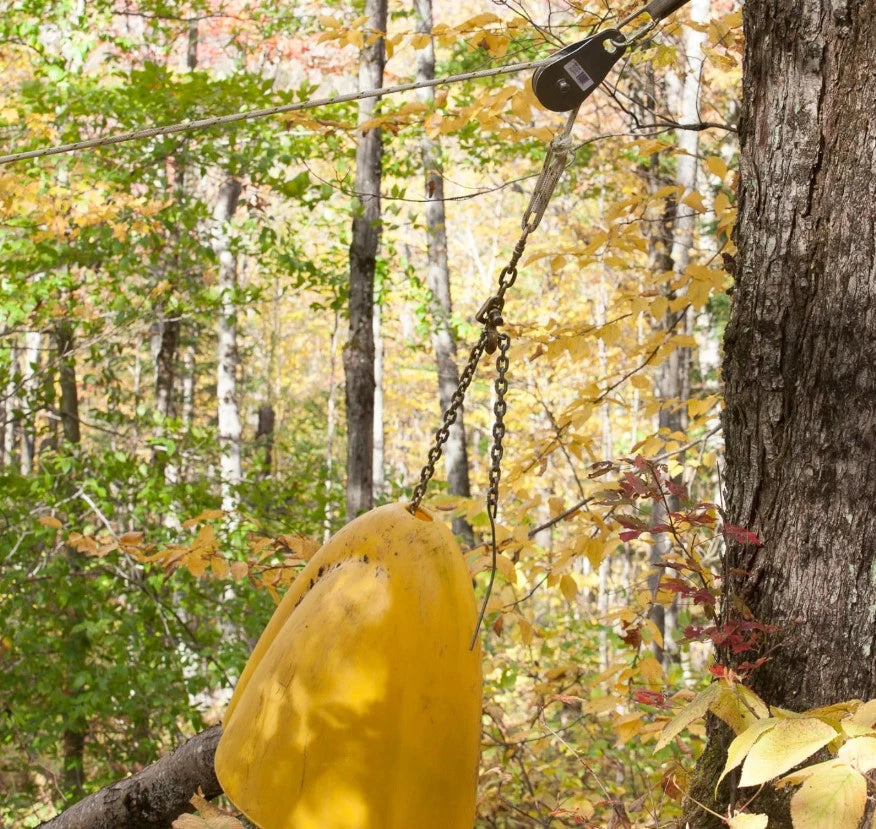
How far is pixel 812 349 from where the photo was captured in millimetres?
1613

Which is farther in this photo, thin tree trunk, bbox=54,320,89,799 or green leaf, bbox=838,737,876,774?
thin tree trunk, bbox=54,320,89,799

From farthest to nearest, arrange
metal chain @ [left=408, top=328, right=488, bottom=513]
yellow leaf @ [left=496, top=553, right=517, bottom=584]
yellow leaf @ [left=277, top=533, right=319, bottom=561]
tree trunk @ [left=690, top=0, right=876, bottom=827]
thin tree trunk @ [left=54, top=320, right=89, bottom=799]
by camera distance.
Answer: thin tree trunk @ [left=54, top=320, right=89, bottom=799] → yellow leaf @ [left=277, top=533, right=319, bottom=561] → yellow leaf @ [left=496, top=553, right=517, bottom=584] → tree trunk @ [left=690, top=0, right=876, bottom=827] → metal chain @ [left=408, top=328, right=488, bottom=513]

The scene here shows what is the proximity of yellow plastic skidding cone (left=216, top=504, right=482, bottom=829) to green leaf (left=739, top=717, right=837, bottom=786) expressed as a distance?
1.44 feet

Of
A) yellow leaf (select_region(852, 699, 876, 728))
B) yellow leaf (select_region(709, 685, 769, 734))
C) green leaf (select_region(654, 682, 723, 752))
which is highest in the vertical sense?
yellow leaf (select_region(852, 699, 876, 728))

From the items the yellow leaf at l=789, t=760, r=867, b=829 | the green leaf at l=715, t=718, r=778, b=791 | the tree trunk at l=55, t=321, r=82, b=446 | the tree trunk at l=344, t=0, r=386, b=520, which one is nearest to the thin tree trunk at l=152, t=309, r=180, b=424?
the tree trunk at l=55, t=321, r=82, b=446

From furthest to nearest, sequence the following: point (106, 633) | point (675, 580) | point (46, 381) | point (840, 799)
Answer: point (46, 381) < point (106, 633) < point (675, 580) < point (840, 799)

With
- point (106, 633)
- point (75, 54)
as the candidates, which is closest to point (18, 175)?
point (75, 54)

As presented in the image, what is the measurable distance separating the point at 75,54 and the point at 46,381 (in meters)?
1.92

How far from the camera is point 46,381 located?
201 inches

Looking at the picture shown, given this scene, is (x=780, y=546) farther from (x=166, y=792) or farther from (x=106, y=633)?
(x=106, y=633)

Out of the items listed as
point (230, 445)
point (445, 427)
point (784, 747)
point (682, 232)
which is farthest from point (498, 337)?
point (682, 232)

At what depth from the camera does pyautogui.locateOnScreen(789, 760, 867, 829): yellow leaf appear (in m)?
0.89

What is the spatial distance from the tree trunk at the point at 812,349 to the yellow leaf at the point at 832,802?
0.75 meters

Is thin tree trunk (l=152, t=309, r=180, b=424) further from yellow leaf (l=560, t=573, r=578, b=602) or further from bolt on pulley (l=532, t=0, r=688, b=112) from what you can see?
bolt on pulley (l=532, t=0, r=688, b=112)
